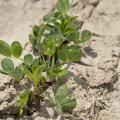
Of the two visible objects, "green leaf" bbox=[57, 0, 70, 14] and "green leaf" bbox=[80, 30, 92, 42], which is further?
"green leaf" bbox=[57, 0, 70, 14]

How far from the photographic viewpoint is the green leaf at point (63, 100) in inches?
73.9

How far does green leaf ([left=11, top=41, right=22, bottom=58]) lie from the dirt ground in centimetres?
16

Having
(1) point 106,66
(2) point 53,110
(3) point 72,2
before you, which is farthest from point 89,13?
(2) point 53,110

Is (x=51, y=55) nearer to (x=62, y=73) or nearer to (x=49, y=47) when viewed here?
(x=49, y=47)

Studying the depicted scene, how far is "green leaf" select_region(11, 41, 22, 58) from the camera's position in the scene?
6.87ft

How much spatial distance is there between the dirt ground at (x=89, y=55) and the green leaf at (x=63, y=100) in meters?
0.06

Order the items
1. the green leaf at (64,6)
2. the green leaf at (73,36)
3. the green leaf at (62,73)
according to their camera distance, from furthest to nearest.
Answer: the green leaf at (64,6) → the green leaf at (73,36) → the green leaf at (62,73)

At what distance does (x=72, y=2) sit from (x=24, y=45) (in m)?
0.65

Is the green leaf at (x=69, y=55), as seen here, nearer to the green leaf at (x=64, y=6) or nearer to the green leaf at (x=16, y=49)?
the green leaf at (x=16, y=49)

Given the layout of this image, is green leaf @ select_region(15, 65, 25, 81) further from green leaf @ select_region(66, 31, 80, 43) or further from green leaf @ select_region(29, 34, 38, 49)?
green leaf @ select_region(66, 31, 80, 43)

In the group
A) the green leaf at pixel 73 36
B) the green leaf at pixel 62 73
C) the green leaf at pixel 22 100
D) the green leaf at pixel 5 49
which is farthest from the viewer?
the green leaf at pixel 73 36

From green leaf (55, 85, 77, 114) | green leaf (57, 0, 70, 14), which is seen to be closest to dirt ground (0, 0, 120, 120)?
green leaf (55, 85, 77, 114)

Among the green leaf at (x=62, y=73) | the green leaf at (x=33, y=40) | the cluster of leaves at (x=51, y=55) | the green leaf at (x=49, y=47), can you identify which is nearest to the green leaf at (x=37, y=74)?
the cluster of leaves at (x=51, y=55)

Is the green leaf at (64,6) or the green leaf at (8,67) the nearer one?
the green leaf at (8,67)
